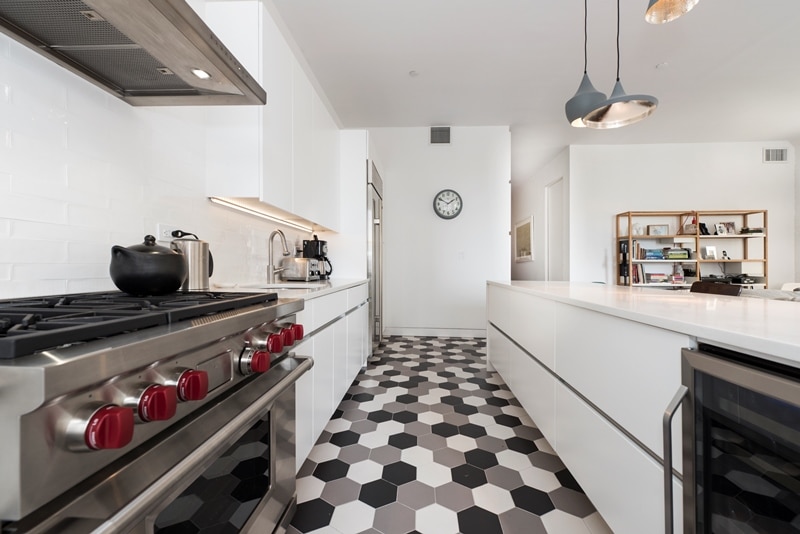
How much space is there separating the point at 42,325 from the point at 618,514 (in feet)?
4.58

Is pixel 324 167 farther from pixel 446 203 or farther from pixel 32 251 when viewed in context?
pixel 446 203

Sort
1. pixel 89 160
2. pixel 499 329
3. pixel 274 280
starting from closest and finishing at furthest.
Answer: pixel 89 160
pixel 274 280
pixel 499 329

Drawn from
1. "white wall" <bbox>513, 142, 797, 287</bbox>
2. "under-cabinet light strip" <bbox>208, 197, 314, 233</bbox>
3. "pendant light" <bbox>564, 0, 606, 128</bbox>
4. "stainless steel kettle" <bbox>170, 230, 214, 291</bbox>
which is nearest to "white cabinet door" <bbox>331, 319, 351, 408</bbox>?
"stainless steel kettle" <bbox>170, 230, 214, 291</bbox>

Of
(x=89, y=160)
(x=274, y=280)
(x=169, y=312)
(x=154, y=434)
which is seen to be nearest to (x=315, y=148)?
(x=274, y=280)

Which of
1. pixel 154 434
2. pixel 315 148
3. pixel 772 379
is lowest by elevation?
pixel 154 434

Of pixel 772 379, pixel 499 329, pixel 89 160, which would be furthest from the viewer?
pixel 499 329

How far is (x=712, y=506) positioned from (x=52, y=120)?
1.91 meters

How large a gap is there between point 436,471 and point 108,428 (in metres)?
1.42

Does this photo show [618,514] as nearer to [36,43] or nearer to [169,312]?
[169,312]

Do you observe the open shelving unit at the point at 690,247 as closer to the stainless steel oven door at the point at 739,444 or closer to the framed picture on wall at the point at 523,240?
the framed picture on wall at the point at 523,240

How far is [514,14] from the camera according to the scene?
7.87 feet

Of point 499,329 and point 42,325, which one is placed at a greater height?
point 42,325

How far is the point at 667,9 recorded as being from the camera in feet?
5.39

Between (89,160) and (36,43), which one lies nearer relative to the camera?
(36,43)
